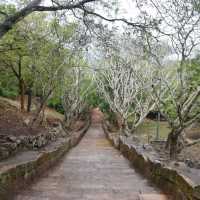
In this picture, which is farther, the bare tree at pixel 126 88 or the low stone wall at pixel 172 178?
the bare tree at pixel 126 88

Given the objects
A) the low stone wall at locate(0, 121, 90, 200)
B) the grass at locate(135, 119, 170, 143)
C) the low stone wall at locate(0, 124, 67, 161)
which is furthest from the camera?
the grass at locate(135, 119, 170, 143)

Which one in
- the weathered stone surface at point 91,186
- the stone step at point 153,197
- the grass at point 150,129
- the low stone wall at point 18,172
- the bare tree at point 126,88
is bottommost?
the grass at point 150,129

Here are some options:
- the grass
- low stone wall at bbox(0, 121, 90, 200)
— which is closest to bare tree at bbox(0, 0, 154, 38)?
low stone wall at bbox(0, 121, 90, 200)

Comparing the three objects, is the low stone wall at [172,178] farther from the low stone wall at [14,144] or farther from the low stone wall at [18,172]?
the low stone wall at [14,144]

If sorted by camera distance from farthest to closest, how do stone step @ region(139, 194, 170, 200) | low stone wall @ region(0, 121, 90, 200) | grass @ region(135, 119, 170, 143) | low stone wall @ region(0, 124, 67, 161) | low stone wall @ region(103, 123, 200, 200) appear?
1. grass @ region(135, 119, 170, 143)
2. low stone wall @ region(0, 124, 67, 161)
3. stone step @ region(139, 194, 170, 200)
4. low stone wall @ region(0, 121, 90, 200)
5. low stone wall @ region(103, 123, 200, 200)

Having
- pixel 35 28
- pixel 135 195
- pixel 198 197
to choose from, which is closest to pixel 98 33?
pixel 135 195

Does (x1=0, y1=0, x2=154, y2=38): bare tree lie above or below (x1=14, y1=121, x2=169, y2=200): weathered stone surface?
above

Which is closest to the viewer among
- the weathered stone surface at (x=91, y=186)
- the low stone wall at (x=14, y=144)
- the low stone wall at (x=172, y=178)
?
the low stone wall at (x=172, y=178)

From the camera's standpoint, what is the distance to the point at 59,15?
33.6 feet

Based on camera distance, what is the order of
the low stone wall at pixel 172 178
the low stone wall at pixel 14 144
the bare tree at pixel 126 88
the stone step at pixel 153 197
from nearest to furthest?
1. the low stone wall at pixel 172 178
2. the stone step at pixel 153 197
3. the low stone wall at pixel 14 144
4. the bare tree at pixel 126 88

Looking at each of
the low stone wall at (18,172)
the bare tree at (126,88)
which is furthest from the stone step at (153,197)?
the bare tree at (126,88)

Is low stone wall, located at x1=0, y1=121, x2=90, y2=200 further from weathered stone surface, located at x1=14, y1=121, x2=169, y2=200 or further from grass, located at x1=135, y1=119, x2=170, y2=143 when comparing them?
grass, located at x1=135, y1=119, x2=170, y2=143

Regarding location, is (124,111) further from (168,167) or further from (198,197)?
(198,197)

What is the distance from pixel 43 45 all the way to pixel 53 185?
795 cm
